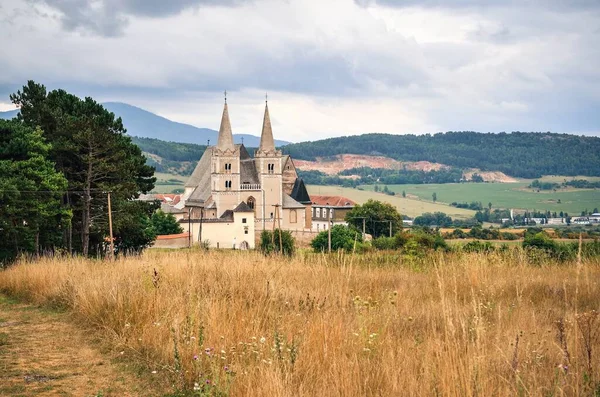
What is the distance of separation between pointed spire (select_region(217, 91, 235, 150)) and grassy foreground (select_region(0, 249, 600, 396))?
70167 mm

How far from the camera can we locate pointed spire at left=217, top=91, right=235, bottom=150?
8300 cm

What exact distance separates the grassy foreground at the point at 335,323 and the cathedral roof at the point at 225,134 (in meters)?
70.2

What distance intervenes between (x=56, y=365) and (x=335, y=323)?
3027 mm

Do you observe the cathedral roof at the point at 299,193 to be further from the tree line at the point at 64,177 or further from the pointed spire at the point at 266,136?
the tree line at the point at 64,177

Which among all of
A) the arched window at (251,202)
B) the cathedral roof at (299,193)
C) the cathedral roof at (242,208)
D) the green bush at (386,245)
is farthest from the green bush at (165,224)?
the green bush at (386,245)

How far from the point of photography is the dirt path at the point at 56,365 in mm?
6270

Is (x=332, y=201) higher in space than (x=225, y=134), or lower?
lower

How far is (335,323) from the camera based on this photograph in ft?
22.3

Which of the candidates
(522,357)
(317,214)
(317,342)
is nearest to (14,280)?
(317,342)

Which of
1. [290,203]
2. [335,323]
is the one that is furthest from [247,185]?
[335,323]

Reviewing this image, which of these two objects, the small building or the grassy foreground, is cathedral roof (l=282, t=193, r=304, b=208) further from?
the grassy foreground

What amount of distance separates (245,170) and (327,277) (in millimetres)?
Result: 78779

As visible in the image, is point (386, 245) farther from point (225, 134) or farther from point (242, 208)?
point (225, 134)

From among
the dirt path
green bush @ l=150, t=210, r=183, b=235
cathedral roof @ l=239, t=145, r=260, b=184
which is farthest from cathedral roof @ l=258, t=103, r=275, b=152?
the dirt path
